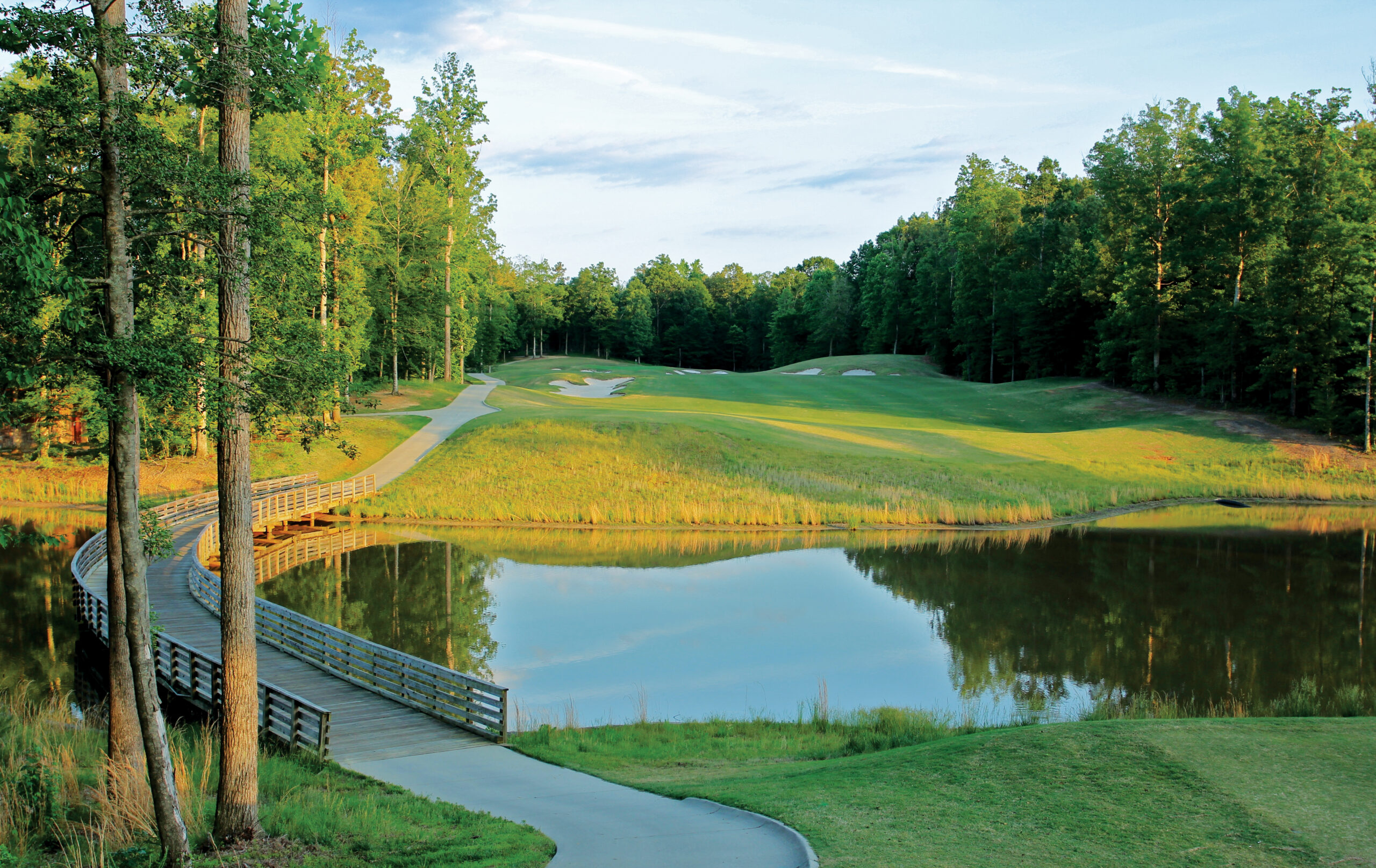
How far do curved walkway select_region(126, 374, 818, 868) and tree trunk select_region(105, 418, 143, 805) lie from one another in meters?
2.31

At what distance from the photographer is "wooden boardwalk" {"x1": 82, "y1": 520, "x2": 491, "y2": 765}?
11.3m

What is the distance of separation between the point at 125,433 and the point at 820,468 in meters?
26.8

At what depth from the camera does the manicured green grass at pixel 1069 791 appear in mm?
6559

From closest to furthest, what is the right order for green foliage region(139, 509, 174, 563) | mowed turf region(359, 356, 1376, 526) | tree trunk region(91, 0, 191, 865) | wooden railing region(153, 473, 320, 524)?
1. tree trunk region(91, 0, 191, 865)
2. green foliage region(139, 509, 174, 563)
3. wooden railing region(153, 473, 320, 524)
4. mowed turf region(359, 356, 1376, 526)

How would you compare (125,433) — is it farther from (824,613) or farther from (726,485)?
(726,485)

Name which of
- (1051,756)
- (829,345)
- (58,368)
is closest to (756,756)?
(1051,756)

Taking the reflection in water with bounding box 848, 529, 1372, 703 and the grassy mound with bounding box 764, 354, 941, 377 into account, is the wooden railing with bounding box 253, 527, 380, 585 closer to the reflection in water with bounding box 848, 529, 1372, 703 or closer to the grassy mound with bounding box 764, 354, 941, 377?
the reflection in water with bounding box 848, 529, 1372, 703

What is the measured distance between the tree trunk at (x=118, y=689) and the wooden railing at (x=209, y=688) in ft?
0.88

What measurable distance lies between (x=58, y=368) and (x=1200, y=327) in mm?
49698

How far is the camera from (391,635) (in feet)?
55.6

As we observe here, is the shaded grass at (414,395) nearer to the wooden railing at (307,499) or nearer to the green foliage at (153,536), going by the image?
the wooden railing at (307,499)

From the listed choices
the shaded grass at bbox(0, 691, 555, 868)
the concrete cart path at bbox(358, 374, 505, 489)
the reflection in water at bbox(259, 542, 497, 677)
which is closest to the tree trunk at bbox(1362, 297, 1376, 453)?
the reflection in water at bbox(259, 542, 497, 677)

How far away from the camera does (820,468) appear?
107 feet

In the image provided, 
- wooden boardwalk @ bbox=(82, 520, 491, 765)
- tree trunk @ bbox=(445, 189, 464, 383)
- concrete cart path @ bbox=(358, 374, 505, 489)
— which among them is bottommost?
wooden boardwalk @ bbox=(82, 520, 491, 765)
